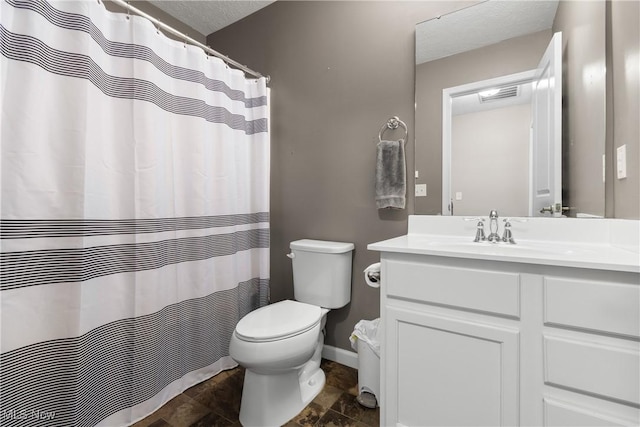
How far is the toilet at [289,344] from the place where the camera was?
126cm

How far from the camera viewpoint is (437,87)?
4.98ft

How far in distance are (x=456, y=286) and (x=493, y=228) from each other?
54 cm

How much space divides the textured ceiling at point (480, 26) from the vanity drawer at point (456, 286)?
115cm

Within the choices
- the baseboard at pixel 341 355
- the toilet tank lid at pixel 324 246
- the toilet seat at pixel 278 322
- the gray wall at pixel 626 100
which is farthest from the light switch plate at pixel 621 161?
the baseboard at pixel 341 355

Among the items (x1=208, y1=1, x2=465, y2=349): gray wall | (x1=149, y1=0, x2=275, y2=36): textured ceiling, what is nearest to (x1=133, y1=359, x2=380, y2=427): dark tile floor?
(x1=208, y1=1, x2=465, y2=349): gray wall

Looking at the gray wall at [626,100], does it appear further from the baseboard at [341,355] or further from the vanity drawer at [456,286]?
the baseboard at [341,355]

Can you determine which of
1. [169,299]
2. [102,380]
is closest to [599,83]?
[169,299]

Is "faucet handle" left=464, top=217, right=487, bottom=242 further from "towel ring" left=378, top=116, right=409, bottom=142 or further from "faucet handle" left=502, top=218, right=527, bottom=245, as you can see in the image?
"towel ring" left=378, top=116, right=409, bottom=142

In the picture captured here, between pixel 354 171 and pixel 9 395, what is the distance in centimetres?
175

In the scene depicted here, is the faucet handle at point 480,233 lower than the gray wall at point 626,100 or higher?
lower

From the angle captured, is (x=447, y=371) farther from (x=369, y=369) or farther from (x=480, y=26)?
(x=480, y=26)

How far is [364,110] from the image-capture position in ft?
5.65

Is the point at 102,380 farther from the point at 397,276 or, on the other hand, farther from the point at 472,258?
the point at 472,258

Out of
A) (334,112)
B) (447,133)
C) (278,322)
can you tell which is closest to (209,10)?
(334,112)
